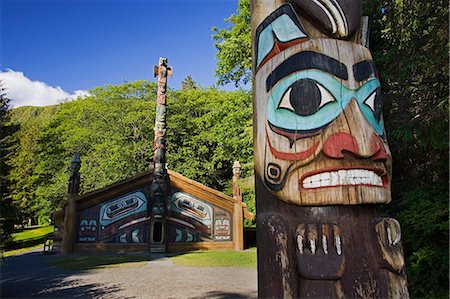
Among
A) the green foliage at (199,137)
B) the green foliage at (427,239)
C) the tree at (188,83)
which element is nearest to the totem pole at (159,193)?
the green foliage at (199,137)

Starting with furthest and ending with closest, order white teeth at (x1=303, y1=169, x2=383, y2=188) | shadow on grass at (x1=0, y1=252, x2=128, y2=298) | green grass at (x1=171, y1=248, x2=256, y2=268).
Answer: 1. green grass at (x1=171, y1=248, x2=256, y2=268)
2. shadow on grass at (x1=0, y1=252, x2=128, y2=298)
3. white teeth at (x1=303, y1=169, x2=383, y2=188)

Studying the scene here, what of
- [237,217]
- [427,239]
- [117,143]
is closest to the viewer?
[427,239]

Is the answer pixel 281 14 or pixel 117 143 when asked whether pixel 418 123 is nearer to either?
pixel 281 14

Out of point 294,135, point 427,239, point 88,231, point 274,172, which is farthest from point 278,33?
point 88,231

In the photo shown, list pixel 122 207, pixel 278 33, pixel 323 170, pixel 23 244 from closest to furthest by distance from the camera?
pixel 323 170 → pixel 278 33 → pixel 122 207 → pixel 23 244

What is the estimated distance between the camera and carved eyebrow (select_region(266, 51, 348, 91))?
2.54 m

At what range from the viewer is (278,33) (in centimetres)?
281

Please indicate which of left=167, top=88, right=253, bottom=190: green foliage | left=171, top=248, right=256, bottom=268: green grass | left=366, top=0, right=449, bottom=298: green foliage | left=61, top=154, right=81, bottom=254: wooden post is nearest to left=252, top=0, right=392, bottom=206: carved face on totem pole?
left=366, top=0, right=449, bottom=298: green foliage

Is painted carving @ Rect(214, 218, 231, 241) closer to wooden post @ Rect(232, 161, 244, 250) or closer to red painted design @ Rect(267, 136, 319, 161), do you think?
wooden post @ Rect(232, 161, 244, 250)

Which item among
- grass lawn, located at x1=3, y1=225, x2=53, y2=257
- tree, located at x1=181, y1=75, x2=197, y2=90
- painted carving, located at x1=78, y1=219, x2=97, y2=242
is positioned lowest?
grass lawn, located at x1=3, y1=225, x2=53, y2=257

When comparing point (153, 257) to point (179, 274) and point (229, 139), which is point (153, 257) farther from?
A: point (229, 139)

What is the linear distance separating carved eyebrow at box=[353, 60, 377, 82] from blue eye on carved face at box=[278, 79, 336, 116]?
0.31 metres

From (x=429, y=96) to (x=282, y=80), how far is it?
308 cm

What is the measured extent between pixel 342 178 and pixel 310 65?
911 mm
